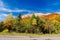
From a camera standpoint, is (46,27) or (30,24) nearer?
(30,24)

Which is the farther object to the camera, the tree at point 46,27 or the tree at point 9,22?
the tree at point 46,27

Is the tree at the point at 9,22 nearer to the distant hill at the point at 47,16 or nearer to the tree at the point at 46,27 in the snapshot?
the distant hill at the point at 47,16

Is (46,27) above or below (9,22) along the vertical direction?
below

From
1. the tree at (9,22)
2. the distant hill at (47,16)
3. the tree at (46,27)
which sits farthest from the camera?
the tree at (46,27)

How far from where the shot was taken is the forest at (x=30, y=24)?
9.36 meters

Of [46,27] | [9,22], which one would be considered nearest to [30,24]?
[46,27]

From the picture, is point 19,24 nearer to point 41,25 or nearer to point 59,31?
point 41,25

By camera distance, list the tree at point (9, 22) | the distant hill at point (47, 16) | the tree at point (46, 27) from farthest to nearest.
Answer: the tree at point (46, 27), the distant hill at point (47, 16), the tree at point (9, 22)

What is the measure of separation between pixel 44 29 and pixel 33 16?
930mm

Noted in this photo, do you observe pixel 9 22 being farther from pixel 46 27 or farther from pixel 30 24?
pixel 46 27

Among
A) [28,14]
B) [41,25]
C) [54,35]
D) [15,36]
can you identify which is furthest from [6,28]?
[54,35]

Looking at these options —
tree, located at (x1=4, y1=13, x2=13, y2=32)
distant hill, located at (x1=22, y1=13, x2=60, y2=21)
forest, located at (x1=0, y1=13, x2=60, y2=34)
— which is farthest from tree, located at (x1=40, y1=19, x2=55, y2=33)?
tree, located at (x1=4, y1=13, x2=13, y2=32)

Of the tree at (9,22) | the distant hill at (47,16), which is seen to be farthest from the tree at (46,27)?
the tree at (9,22)

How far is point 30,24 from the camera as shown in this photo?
10016 mm
